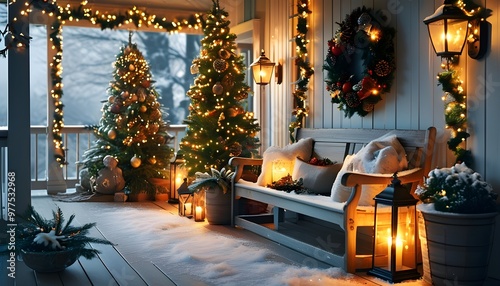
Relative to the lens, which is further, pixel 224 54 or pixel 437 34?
pixel 224 54

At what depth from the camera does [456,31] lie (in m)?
3.88

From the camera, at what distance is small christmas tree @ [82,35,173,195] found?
748 centimetres

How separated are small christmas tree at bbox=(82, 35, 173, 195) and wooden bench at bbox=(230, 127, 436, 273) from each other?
2054mm

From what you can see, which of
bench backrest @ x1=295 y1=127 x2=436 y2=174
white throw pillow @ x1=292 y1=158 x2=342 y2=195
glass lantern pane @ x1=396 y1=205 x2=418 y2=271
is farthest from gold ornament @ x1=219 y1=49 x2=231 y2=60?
glass lantern pane @ x1=396 y1=205 x2=418 y2=271

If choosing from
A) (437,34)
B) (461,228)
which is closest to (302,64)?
(437,34)

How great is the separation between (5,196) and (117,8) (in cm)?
394

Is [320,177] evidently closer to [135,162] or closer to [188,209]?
[188,209]

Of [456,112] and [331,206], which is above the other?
[456,112]

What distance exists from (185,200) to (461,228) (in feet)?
10.6

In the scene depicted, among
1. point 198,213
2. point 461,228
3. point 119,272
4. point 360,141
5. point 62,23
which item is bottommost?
point 119,272

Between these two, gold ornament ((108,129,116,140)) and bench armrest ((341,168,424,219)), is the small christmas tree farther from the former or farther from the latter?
bench armrest ((341,168,424,219))

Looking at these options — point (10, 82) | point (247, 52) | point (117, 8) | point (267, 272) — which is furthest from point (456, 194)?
point (117, 8)

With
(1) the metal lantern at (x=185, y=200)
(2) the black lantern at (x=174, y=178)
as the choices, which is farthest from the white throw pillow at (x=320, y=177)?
(2) the black lantern at (x=174, y=178)

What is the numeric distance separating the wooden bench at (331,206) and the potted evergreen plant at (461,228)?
0.51 metres
